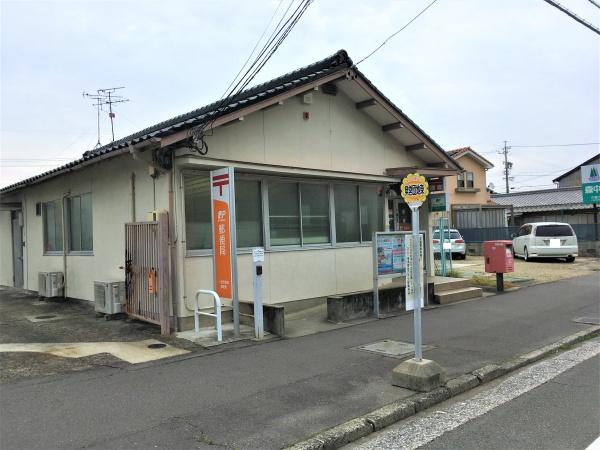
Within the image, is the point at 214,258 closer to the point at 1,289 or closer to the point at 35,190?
the point at 35,190

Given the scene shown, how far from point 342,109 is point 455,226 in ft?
73.4

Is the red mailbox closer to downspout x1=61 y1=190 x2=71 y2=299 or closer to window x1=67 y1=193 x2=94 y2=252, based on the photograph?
window x1=67 y1=193 x2=94 y2=252

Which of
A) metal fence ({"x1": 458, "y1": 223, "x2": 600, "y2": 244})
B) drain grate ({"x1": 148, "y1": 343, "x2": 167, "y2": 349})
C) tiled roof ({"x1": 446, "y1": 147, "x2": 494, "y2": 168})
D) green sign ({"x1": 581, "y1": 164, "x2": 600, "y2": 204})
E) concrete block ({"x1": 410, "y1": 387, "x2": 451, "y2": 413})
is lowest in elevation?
concrete block ({"x1": 410, "y1": 387, "x2": 451, "y2": 413})

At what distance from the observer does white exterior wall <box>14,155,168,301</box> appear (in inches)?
362

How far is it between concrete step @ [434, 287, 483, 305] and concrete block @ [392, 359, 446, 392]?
19.7ft

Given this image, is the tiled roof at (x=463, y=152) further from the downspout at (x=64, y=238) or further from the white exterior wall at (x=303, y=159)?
the downspout at (x=64, y=238)

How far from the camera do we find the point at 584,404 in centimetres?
518

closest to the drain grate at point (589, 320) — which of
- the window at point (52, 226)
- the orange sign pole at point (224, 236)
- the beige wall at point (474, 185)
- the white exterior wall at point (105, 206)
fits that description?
the orange sign pole at point (224, 236)

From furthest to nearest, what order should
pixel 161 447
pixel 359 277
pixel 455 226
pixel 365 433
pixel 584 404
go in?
pixel 455 226 → pixel 359 277 → pixel 584 404 → pixel 365 433 → pixel 161 447

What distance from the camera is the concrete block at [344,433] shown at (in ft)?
14.0

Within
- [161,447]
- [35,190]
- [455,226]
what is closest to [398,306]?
[161,447]

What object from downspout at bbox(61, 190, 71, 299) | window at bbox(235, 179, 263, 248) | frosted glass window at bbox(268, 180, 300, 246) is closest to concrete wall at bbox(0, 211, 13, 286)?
downspout at bbox(61, 190, 71, 299)

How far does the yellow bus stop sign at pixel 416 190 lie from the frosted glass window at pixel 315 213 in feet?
16.0

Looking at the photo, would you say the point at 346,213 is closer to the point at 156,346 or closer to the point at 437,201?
Answer: the point at 437,201
